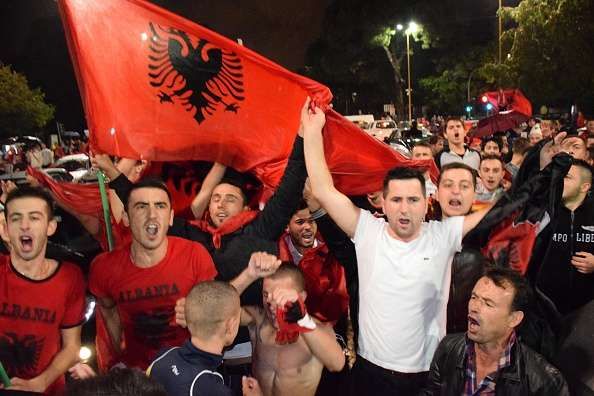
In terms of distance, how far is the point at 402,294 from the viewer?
3.73 meters

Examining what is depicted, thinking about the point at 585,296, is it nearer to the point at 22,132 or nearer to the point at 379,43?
the point at 379,43

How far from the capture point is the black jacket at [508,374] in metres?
3.23

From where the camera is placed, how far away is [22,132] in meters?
46.7

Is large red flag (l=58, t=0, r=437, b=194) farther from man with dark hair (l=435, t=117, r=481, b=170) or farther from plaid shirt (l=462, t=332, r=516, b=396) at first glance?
man with dark hair (l=435, t=117, r=481, b=170)

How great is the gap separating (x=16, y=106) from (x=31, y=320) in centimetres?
4472

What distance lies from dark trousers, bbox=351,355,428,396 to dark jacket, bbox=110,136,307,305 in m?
0.88

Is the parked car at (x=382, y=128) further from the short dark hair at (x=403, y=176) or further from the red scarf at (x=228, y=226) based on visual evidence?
the short dark hair at (x=403, y=176)

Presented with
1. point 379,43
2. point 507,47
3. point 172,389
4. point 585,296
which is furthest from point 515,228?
point 379,43

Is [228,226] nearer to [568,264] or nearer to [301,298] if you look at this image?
[301,298]

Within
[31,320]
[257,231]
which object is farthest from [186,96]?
[31,320]

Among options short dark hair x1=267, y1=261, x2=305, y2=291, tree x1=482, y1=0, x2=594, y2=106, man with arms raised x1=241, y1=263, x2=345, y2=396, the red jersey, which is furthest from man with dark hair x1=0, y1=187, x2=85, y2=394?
tree x1=482, y1=0, x2=594, y2=106

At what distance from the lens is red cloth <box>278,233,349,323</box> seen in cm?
462

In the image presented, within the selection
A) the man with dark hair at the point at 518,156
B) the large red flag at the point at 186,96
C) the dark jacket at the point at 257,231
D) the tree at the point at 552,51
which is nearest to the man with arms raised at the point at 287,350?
the dark jacket at the point at 257,231

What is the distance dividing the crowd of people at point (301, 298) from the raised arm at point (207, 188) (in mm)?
742
